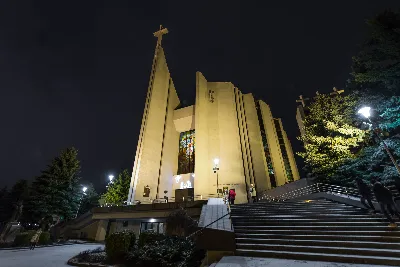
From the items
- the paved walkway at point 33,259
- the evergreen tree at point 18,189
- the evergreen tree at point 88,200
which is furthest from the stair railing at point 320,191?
the evergreen tree at point 18,189

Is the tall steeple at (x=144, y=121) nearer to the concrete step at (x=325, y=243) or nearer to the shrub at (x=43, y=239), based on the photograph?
the shrub at (x=43, y=239)

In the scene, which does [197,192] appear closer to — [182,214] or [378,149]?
[182,214]

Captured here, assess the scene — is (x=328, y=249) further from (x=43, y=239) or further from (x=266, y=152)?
(x=266, y=152)

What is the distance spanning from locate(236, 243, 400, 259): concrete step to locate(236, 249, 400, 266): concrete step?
0.23 meters

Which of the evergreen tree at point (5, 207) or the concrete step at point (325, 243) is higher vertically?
the evergreen tree at point (5, 207)

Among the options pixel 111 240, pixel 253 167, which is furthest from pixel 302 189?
pixel 111 240

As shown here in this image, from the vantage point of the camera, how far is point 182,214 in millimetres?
11211

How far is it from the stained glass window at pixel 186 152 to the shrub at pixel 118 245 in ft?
67.6

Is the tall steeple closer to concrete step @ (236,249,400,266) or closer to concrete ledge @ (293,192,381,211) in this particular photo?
concrete ledge @ (293,192,381,211)

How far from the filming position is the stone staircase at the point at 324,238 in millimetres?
4758

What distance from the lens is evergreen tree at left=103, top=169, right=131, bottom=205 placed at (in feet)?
101

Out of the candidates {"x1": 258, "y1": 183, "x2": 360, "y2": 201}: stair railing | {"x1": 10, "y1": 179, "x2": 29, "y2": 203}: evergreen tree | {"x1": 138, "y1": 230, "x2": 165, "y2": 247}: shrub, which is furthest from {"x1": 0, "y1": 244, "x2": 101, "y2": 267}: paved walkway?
{"x1": 10, "y1": 179, "x2": 29, "y2": 203}: evergreen tree

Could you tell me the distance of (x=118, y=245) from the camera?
7953 millimetres

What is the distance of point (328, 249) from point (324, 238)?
2.95 ft
